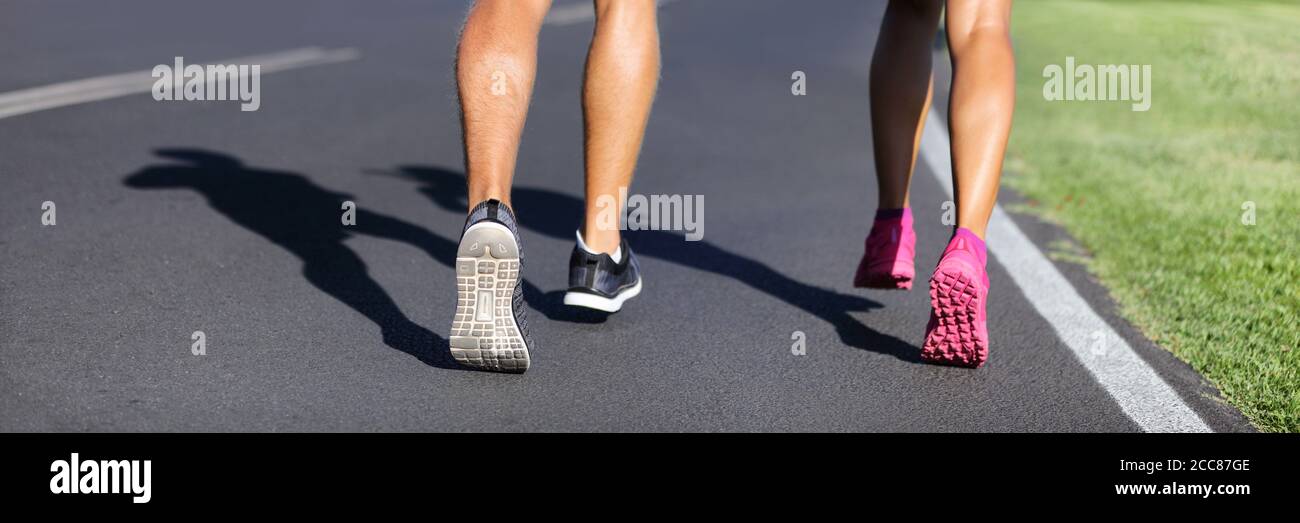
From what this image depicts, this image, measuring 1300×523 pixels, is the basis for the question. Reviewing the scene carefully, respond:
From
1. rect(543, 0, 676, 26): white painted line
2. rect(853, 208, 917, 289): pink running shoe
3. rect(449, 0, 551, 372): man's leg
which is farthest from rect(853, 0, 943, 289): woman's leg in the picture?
rect(543, 0, 676, 26): white painted line

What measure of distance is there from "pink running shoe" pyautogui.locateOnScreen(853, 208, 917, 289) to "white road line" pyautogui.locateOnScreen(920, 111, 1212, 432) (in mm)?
467

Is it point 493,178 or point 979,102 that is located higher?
point 979,102

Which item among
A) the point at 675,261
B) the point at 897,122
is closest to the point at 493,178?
the point at 897,122

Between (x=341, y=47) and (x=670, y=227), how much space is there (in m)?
6.19

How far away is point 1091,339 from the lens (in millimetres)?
4559

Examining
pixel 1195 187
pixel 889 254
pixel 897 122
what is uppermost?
pixel 1195 187

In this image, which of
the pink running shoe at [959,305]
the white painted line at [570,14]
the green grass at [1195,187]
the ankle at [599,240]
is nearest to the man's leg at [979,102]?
the pink running shoe at [959,305]

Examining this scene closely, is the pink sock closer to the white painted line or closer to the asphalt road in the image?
the asphalt road

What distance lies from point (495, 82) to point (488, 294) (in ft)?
1.95

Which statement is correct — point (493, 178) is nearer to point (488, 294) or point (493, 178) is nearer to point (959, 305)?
point (488, 294)

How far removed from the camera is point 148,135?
7.16 m
